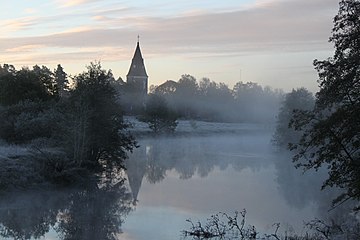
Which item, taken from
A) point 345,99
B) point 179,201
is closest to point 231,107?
point 179,201

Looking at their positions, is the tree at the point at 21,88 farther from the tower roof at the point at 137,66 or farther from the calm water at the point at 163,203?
the tower roof at the point at 137,66

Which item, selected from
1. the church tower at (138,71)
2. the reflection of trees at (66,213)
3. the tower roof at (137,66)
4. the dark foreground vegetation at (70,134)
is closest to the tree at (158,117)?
the dark foreground vegetation at (70,134)

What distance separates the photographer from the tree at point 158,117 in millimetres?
73938

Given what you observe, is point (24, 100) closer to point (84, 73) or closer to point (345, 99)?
point (84, 73)

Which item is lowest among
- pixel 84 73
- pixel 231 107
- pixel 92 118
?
pixel 231 107

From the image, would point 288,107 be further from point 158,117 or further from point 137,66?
point 137,66

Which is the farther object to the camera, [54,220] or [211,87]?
[211,87]

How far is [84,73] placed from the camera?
3444 centimetres

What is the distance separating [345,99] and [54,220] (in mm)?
11586

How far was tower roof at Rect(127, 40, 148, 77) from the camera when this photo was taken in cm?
11494

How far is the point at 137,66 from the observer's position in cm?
11512

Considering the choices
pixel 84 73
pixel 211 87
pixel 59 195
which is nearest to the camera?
pixel 59 195

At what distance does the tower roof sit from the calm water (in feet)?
242

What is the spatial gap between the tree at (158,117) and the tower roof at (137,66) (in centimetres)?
3887
